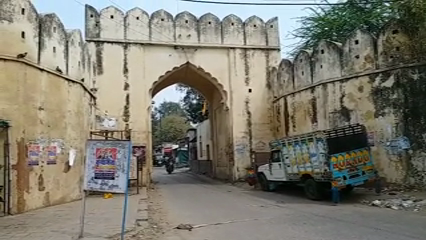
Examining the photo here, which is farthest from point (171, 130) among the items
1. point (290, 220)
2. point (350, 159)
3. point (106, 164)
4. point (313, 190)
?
point (106, 164)

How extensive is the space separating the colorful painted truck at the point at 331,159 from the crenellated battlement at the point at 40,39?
7733 millimetres

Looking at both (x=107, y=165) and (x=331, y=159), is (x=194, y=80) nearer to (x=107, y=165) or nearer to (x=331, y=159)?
(x=331, y=159)

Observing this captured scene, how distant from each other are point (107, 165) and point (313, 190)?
7547 millimetres

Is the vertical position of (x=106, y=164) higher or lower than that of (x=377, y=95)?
lower

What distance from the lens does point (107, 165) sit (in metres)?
7.03

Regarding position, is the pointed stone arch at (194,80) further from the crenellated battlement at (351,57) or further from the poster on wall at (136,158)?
the crenellated battlement at (351,57)

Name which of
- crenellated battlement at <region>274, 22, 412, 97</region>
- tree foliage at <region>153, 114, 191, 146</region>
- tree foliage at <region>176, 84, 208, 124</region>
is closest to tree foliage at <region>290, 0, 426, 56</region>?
crenellated battlement at <region>274, 22, 412, 97</region>

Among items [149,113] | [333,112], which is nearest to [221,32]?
[149,113]

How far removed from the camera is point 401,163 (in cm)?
1288

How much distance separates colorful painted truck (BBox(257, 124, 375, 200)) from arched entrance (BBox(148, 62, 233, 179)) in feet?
24.0

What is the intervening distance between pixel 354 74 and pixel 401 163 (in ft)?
11.4

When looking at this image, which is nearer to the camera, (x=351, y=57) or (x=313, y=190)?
(x=313, y=190)

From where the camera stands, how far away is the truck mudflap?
11.6 meters

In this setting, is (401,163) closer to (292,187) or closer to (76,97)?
(292,187)
